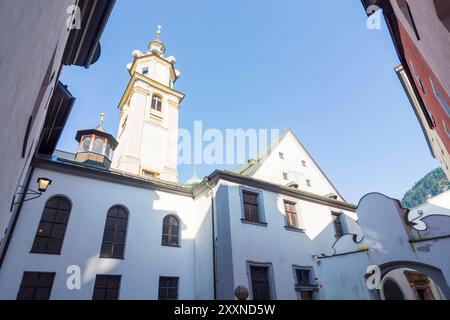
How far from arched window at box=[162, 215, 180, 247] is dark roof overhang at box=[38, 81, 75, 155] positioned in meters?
6.39

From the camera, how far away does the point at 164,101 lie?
2361 cm

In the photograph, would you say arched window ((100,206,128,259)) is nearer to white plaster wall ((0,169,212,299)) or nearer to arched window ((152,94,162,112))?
white plaster wall ((0,169,212,299))

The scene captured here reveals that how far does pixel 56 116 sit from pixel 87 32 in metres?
4.19

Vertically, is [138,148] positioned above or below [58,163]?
above

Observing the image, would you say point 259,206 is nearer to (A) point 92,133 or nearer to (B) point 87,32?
(B) point 87,32

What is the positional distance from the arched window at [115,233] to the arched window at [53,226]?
1.66m

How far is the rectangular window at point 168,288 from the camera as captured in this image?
11.7 meters

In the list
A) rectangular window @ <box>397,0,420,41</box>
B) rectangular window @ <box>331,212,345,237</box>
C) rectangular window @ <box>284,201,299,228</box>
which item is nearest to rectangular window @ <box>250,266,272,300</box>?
rectangular window @ <box>284,201,299,228</box>

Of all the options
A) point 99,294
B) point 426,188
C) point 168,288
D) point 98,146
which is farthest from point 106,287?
point 426,188

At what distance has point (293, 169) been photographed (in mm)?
18953

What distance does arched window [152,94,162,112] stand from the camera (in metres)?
23.0
